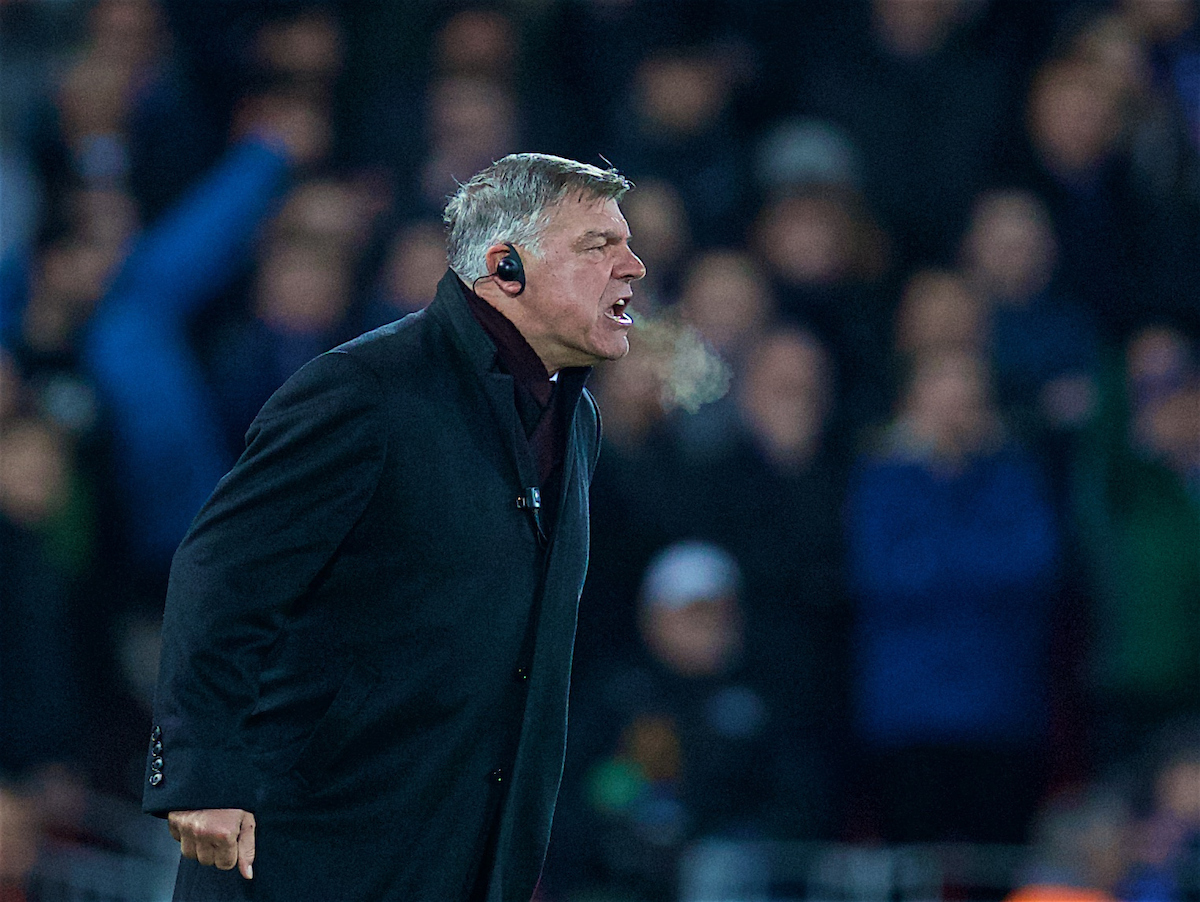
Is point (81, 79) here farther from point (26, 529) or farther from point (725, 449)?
point (725, 449)

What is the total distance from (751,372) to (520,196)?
11.4 feet

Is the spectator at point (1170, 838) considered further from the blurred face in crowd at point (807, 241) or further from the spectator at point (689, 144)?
the spectator at point (689, 144)

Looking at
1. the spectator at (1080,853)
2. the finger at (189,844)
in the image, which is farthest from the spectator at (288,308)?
the finger at (189,844)

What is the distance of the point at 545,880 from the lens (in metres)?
5.89

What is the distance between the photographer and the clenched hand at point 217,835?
285 cm

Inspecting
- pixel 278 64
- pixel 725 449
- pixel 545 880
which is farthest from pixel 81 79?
pixel 545 880

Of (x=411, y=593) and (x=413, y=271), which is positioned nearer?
(x=411, y=593)

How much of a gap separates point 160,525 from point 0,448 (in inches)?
23.8

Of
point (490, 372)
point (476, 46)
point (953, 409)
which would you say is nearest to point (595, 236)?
point (490, 372)

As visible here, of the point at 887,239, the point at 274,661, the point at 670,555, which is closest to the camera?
the point at 274,661

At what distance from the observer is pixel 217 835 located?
284 cm

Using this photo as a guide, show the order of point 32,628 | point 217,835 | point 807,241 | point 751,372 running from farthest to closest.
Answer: point 807,241 < point 751,372 < point 32,628 < point 217,835

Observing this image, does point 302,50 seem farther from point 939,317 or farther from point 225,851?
point 225,851

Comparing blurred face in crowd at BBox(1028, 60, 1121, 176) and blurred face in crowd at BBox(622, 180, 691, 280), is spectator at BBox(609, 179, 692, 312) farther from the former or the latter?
blurred face in crowd at BBox(1028, 60, 1121, 176)
